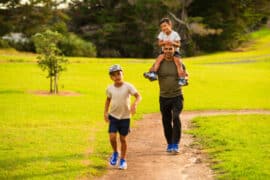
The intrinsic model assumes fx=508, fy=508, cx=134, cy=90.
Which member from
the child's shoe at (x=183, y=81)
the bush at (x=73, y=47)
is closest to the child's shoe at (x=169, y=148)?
the child's shoe at (x=183, y=81)

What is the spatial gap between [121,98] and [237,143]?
3.60 metres

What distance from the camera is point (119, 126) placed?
9.53 meters

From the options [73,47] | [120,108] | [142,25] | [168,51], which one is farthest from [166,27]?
[142,25]

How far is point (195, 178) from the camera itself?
8.95m

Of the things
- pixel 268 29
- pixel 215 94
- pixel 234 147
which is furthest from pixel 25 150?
pixel 268 29

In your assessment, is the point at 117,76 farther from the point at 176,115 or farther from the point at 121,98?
the point at 176,115

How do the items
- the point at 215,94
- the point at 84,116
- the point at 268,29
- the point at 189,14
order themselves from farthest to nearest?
1. the point at 268,29
2. the point at 189,14
3. the point at 215,94
4. the point at 84,116

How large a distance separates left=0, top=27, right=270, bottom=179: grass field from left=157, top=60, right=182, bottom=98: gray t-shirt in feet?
6.04

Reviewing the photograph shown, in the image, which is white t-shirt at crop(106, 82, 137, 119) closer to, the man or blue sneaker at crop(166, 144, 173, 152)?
the man

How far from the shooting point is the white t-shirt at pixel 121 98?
9.38 metres

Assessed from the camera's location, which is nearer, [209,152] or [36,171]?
[36,171]

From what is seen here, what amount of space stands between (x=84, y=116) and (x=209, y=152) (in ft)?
20.7

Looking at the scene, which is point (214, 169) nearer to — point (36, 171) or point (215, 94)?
point (36, 171)

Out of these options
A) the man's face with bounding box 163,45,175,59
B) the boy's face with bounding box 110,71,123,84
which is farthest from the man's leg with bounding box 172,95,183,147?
the boy's face with bounding box 110,71,123,84
